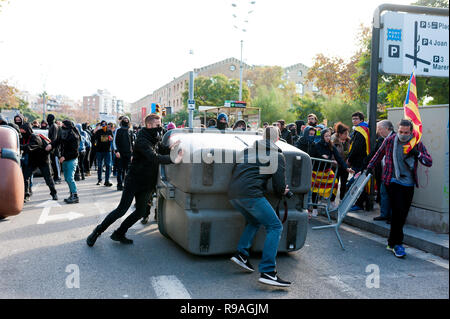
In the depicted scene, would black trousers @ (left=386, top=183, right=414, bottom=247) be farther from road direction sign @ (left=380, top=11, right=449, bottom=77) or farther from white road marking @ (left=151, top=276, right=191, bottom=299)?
road direction sign @ (left=380, top=11, right=449, bottom=77)

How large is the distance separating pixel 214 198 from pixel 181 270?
90cm

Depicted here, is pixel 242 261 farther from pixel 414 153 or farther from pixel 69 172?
pixel 69 172

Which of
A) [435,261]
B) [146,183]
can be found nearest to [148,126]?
[146,183]

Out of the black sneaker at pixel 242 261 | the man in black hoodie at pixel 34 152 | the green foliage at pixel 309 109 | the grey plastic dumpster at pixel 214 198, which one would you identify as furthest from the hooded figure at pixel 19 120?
the green foliage at pixel 309 109

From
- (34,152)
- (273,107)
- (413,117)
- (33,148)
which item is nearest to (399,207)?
(413,117)

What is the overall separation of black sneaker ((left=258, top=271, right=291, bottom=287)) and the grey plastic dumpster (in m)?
0.92

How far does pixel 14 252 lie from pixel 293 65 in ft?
263

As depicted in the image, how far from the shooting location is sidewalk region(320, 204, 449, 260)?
18.8ft

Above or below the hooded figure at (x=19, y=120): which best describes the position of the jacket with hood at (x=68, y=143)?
below

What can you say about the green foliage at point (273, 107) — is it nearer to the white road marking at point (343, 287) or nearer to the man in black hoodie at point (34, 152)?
the man in black hoodie at point (34, 152)

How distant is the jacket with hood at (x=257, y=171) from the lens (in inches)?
177

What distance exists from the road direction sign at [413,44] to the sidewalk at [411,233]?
287cm
